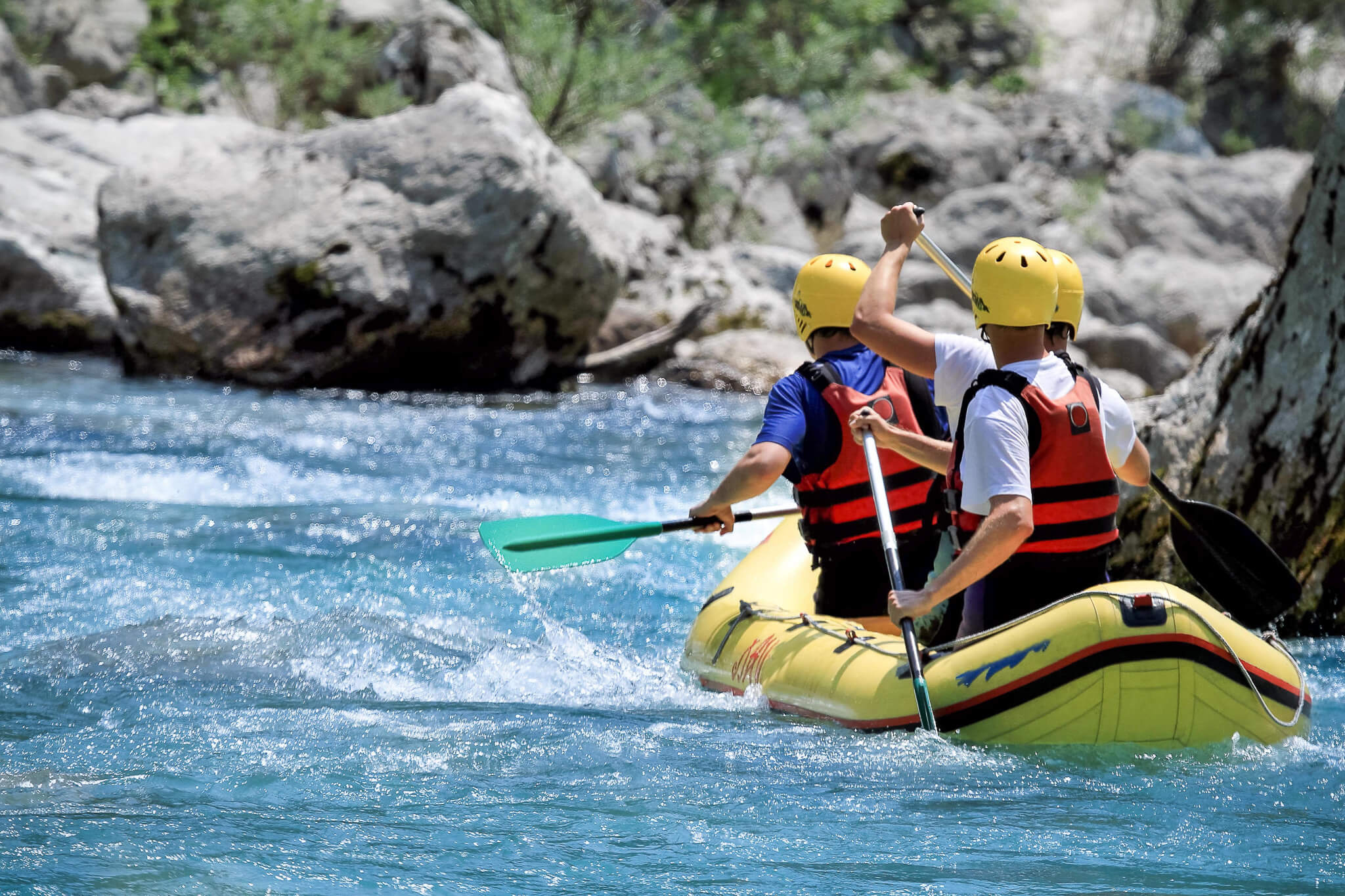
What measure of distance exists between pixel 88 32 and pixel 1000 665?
1586 cm

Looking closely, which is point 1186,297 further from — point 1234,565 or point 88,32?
point 88,32

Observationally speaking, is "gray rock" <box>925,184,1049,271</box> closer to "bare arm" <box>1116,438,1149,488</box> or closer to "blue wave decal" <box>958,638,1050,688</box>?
"bare arm" <box>1116,438,1149,488</box>

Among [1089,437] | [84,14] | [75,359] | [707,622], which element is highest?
[84,14]

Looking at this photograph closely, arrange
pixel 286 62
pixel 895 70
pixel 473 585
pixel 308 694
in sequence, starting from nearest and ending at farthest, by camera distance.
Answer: pixel 308 694
pixel 473 585
pixel 286 62
pixel 895 70

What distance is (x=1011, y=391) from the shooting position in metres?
2.86

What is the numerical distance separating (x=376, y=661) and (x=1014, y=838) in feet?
7.14

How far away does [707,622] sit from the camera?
4.08 meters

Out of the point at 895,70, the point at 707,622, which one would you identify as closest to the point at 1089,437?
the point at 707,622

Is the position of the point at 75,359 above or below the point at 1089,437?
below

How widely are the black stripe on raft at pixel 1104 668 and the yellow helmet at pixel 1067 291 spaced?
0.73 meters

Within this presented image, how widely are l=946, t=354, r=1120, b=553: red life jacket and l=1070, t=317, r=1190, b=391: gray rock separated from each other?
9.10m

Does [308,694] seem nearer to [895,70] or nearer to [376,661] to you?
[376,661]

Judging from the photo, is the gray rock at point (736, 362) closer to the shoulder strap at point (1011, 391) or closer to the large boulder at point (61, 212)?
the large boulder at point (61, 212)

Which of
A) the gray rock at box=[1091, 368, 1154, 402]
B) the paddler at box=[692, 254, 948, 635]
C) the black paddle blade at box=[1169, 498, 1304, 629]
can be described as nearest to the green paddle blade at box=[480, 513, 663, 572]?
the paddler at box=[692, 254, 948, 635]
